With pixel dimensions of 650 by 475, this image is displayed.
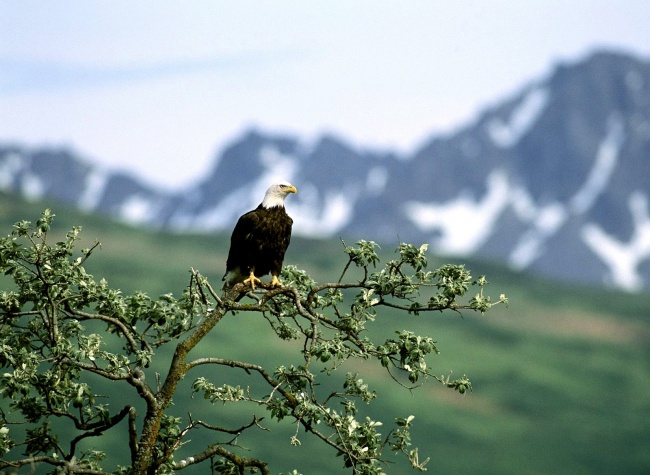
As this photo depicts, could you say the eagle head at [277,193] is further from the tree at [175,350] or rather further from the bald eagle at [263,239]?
the tree at [175,350]

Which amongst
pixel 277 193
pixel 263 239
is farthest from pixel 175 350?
pixel 277 193

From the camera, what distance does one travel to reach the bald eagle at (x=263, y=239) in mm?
20438

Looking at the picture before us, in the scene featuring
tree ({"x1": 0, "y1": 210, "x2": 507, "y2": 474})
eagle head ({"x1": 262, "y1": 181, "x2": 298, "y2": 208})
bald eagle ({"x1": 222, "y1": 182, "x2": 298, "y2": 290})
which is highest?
eagle head ({"x1": 262, "y1": 181, "x2": 298, "y2": 208})

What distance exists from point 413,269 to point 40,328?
5820 mm

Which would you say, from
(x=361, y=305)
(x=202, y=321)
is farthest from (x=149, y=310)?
(x=361, y=305)

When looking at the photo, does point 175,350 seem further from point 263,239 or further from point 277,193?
point 277,193

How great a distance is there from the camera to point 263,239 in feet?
67.2

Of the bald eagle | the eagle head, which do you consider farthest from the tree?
the eagle head

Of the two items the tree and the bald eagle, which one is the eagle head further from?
the tree

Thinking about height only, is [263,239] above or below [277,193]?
below

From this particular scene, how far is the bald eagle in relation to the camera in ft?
67.1

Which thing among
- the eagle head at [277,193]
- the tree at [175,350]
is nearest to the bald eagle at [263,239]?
the eagle head at [277,193]

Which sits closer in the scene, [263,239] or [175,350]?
[175,350]

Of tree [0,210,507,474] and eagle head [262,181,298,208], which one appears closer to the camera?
tree [0,210,507,474]
